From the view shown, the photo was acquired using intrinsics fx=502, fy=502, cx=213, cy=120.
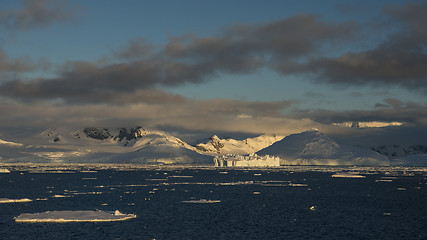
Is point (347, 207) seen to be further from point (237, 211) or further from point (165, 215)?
point (165, 215)

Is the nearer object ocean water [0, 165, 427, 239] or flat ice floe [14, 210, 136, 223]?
ocean water [0, 165, 427, 239]

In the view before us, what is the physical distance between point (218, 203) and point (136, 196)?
15879 millimetres

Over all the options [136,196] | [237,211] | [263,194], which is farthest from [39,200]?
[263,194]

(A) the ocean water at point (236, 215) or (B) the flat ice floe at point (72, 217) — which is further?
(B) the flat ice floe at point (72, 217)

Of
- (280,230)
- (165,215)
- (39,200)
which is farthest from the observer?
(39,200)

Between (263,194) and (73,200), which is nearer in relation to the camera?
(73,200)

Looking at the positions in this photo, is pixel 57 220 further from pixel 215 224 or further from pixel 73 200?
pixel 73 200

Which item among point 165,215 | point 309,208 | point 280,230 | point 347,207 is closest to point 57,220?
point 165,215

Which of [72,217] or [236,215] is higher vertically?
[72,217]

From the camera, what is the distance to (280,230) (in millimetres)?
45688

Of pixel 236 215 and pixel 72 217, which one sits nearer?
pixel 72 217

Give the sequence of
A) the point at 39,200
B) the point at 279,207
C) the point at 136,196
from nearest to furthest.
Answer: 1. the point at 279,207
2. the point at 39,200
3. the point at 136,196

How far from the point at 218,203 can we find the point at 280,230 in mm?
22508

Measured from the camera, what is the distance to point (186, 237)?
41688 millimetres
